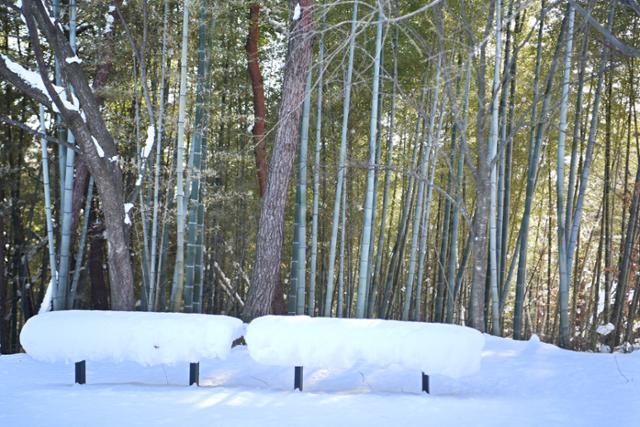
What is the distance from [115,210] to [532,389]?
2.74 metres

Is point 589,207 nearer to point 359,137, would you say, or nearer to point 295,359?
point 359,137

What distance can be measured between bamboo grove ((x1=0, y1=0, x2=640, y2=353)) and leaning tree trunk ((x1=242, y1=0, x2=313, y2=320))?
1cm

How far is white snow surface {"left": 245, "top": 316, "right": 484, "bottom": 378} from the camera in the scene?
298cm

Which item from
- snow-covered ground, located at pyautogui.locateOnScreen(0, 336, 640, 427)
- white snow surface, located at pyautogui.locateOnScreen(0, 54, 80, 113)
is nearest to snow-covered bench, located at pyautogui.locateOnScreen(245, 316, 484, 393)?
snow-covered ground, located at pyautogui.locateOnScreen(0, 336, 640, 427)

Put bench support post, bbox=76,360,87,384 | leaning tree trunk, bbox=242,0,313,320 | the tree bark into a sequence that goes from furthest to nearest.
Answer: the tree bark
leaning tree trunk, bbox=242,0,313,320
bench support post, bbox=76,360,87,384

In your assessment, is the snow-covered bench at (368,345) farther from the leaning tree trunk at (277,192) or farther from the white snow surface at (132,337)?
the leaning tree trunk at (277,192)

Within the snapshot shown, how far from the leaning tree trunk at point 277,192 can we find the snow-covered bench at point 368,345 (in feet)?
4.47

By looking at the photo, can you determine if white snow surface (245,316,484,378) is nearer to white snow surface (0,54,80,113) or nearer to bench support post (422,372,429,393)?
bench support post (422,372,429,393)

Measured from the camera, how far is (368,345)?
3.01 m

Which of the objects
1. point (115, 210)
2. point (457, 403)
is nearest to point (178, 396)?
point (457, 403)

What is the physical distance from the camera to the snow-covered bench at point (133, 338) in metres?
3.08

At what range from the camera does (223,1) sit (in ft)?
16.7

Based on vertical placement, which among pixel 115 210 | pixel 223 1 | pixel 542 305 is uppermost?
pixel 223 1

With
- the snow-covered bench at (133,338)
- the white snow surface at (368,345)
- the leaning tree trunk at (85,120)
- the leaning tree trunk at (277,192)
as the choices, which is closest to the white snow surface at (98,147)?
the leaning tree trunk at (85,120)
